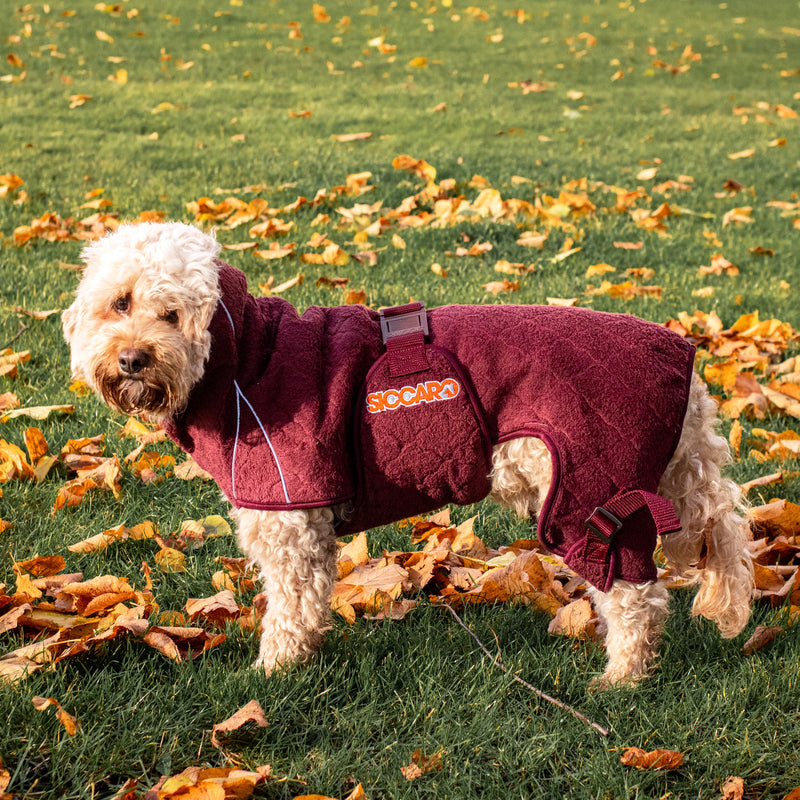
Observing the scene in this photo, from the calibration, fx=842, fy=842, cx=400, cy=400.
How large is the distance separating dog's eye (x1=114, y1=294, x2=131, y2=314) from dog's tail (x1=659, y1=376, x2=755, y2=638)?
181 centimetres

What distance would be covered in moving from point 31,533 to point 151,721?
130 centimetres

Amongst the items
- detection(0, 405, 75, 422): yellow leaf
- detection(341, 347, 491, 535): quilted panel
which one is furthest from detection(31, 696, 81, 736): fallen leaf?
detection(0, 405, 75, 422): yellow leaf

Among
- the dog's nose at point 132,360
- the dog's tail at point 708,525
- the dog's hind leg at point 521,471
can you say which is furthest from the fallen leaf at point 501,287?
the dog's nose at point 132,360

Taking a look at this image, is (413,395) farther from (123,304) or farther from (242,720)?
(242,720)

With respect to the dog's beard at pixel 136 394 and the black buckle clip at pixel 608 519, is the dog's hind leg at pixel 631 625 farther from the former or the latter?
the dog's beard at pixel 136 394

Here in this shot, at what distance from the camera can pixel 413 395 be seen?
104 inches

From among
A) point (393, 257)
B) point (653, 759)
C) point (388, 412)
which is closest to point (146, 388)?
point (388, 412)

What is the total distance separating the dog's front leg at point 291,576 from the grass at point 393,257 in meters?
0.11

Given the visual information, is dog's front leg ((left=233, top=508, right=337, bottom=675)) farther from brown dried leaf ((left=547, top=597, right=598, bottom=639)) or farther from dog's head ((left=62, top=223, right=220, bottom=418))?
brown dried leaf ((left=547, top=597, right=598, bottom=639))

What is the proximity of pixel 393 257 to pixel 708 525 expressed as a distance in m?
4.17

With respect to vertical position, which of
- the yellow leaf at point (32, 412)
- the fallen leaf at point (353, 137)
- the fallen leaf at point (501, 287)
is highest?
the yellow leaf at point (32, 412)

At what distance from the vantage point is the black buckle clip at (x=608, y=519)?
103 inches

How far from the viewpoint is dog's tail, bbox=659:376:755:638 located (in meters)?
2.79

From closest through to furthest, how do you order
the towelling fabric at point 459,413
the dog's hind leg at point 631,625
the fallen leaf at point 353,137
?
the towelling fabric at point 459,413 < the dog's hind leg at point 631,625 < the fallen leaf at point 353,137
